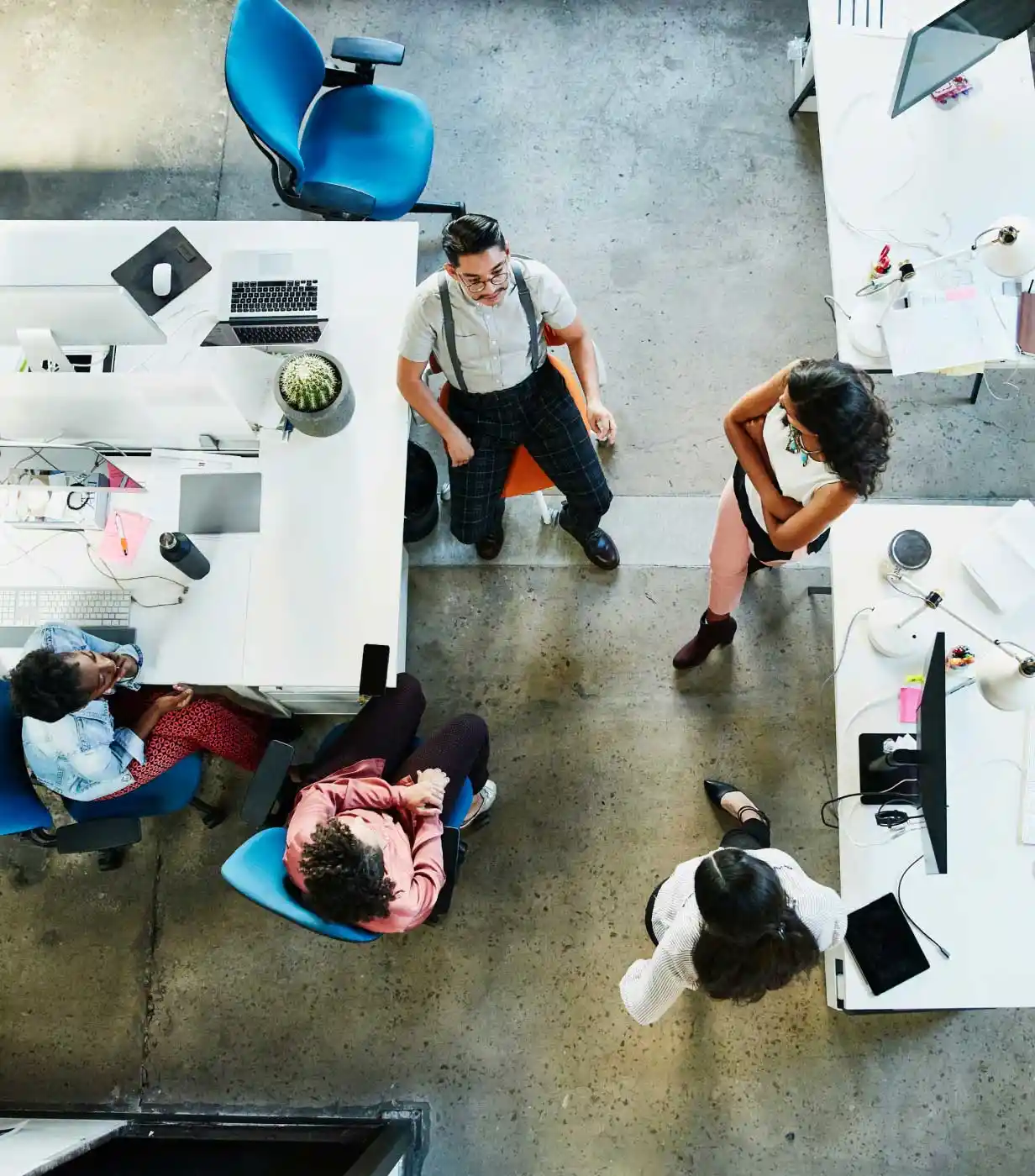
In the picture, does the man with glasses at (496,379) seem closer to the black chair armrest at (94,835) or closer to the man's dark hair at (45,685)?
the man's dark hair at (45,685)

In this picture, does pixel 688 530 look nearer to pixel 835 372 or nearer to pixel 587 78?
pixel 835 372

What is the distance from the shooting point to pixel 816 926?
6.28ft

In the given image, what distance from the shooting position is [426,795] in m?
2.14

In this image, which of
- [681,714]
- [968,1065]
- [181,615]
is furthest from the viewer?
[681,714]

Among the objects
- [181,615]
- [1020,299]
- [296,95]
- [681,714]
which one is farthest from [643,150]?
[181,615]

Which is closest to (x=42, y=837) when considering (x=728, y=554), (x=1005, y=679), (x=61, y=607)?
(x=61, y=607)

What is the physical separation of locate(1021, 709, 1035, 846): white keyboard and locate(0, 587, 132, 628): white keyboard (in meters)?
2.36

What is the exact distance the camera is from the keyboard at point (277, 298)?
2449mm

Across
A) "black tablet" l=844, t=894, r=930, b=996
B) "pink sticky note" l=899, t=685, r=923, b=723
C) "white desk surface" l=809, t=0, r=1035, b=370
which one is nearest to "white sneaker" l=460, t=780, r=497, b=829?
"black tablet" l=844, t=894, r=930, b=996

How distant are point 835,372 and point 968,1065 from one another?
2.22m

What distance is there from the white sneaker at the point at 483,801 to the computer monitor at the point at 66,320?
1.61 metres

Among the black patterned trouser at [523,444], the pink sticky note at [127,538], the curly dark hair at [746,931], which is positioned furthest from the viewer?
the black patterned trouser at [523,444]

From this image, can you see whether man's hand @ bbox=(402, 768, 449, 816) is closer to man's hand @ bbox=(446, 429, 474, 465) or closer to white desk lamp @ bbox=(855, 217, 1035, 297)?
man's hand @ bbox=(446, 429, 474, 465)

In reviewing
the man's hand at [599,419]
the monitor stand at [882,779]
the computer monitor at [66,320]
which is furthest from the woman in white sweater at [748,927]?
the computer monitor at [66,320]
